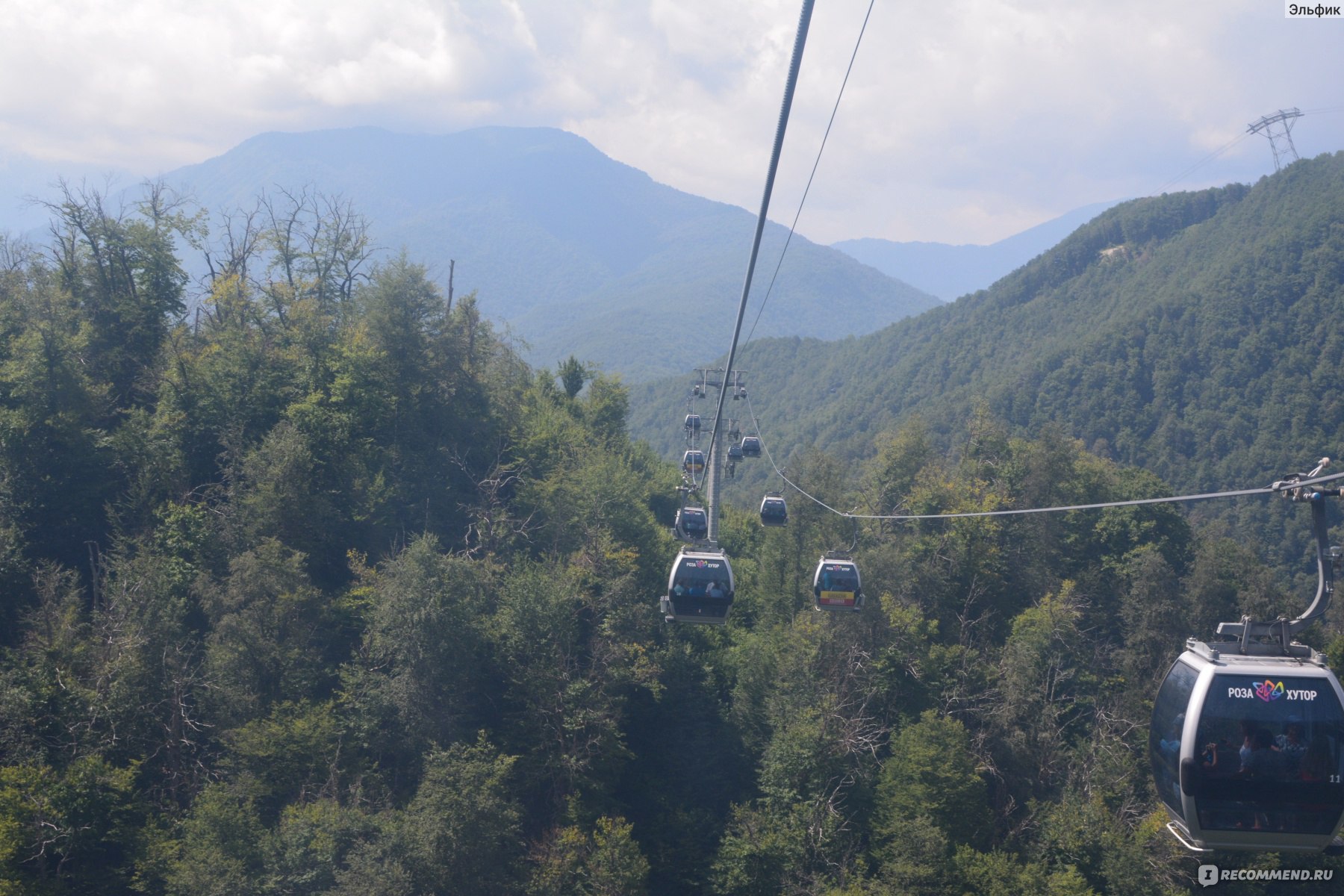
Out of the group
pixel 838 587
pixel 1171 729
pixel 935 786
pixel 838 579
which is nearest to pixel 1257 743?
pixel 1171 729

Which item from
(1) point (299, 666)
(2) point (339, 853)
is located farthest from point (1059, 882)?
(1) point (299, 666)

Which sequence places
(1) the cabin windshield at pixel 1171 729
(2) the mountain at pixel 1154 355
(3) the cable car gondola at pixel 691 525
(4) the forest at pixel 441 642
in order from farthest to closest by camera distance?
1. (2) the mountain at pixel 1154 355
2. (3) the cable car gondola at pixel 691 525
3. (4) the forest at pixel 441 642
4. (1) the cabin windshield at pixel 1171 729

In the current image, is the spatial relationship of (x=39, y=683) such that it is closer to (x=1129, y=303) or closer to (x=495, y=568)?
(x=495, y=568)

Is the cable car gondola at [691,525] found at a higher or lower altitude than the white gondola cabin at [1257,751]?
higher

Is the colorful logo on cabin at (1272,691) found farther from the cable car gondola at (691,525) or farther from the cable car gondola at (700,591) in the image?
the cable car gondola at (691,525)

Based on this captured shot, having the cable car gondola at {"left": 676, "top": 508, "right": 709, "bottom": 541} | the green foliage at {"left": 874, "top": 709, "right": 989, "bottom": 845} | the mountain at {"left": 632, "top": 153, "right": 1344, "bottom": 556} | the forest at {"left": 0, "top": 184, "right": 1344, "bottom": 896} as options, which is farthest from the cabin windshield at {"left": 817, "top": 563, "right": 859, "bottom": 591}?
the mountain at {"left": 632, "top": 153, "right": 1344, "bottom": 556}

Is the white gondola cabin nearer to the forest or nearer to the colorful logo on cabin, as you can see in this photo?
the colorful logo on cabin

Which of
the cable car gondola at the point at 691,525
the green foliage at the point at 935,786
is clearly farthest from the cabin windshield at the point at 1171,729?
the green foliage at the point at 935,786
